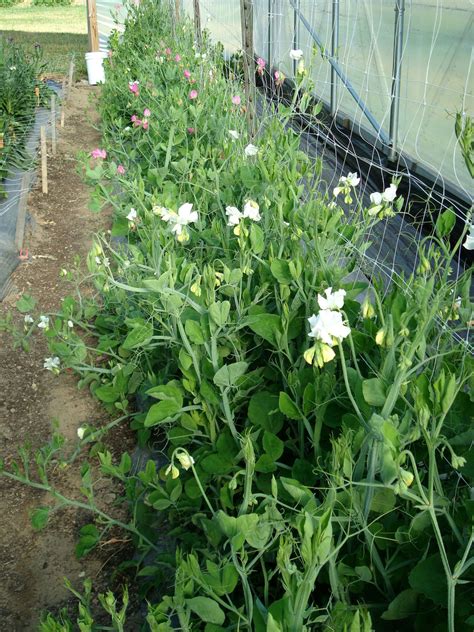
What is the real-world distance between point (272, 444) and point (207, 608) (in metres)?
0.47

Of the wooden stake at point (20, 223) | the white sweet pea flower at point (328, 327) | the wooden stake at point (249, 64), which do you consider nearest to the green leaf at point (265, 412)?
the white sweet pea flower at point (328, 327)

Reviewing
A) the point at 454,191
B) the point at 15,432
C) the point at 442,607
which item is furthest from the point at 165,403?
the point at 454,191

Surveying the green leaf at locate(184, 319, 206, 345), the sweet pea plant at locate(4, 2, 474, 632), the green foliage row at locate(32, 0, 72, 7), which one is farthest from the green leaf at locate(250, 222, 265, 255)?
the green foliage row at locate(32, 0, 72, 7)

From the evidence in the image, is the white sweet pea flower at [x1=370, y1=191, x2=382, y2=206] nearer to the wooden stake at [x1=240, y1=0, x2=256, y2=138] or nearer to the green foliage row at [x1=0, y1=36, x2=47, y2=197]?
the wooden stake at [x1=240, y1=0, x2=256, y2=138]

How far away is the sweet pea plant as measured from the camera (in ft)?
3.18

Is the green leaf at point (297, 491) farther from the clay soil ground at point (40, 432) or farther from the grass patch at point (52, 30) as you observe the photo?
the grass patch at point (52, 30)

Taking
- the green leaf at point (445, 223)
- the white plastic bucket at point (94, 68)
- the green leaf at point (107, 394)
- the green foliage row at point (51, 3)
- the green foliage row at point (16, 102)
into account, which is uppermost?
the green leaf at point (445, 223)

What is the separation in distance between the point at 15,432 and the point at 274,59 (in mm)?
6000

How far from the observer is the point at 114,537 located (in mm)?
1839

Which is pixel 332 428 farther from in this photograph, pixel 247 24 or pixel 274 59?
pixel 274 59

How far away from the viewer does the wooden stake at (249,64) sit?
9.80 feet

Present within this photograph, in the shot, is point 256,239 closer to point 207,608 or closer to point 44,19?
point 207,608

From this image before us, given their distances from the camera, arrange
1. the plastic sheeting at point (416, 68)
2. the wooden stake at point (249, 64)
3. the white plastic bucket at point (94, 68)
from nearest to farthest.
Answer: the wooden stake at point (249, 64) → the plastic sheeting at point (416, 68) → the white plastic bucket at point (94, 68)

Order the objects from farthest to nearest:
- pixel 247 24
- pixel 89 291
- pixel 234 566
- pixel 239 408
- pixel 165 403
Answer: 1. pixel 89 291
2. pixel 247 24
3. pixel 239 408
4. pixel 165 403
5. pixel 234 566
